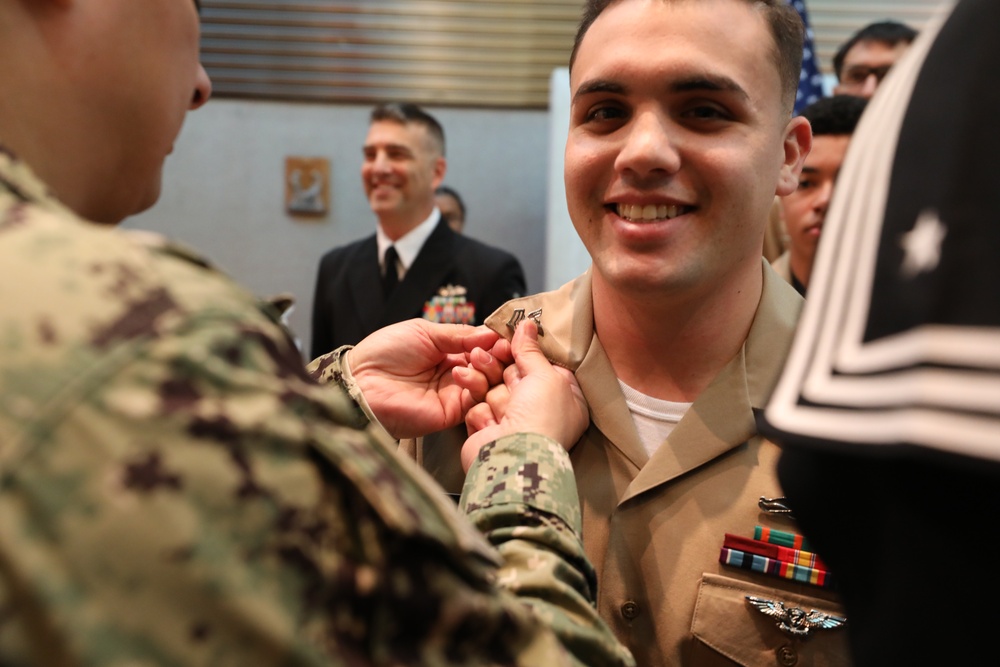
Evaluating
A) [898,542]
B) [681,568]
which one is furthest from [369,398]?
[898,542]

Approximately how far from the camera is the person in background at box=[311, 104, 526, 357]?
3592 millimetres

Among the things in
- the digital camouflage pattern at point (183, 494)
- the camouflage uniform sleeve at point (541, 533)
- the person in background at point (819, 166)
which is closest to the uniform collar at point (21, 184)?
the digital camouflage pattern at point (183, 494)

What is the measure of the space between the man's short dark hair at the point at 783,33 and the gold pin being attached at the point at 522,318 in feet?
1.45

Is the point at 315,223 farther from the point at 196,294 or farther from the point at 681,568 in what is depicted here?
the point at 196,294

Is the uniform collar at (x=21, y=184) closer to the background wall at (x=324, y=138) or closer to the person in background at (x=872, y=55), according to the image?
the person in background at (x=872, y=55)

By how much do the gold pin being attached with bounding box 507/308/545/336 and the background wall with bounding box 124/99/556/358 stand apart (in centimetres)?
357

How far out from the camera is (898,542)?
484 millimetres

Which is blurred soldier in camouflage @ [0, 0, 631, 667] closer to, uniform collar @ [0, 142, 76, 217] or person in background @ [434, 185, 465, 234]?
uniform collar @ [0, 142, 76, 217]

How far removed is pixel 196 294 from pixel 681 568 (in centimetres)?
86

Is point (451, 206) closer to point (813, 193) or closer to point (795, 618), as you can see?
point (813, 193)

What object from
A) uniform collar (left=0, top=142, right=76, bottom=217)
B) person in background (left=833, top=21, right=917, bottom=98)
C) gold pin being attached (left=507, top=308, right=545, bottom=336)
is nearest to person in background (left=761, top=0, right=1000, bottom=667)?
uniform collar (left=0, top=142, right=76, bottom=217)

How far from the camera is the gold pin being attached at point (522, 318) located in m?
1.46

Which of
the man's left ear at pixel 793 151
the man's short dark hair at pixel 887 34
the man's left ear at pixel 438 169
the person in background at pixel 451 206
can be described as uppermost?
the man's short dark hair at pixel 887 34

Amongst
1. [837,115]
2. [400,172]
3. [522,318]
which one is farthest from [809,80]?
[522,318]
